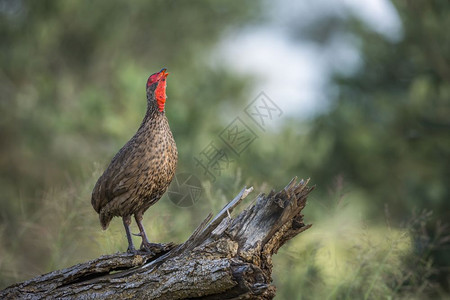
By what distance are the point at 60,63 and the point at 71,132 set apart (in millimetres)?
3568

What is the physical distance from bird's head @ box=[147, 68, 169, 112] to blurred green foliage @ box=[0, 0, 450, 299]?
0.95 metres

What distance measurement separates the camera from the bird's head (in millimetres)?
4527

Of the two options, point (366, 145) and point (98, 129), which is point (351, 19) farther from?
point (98, 129)

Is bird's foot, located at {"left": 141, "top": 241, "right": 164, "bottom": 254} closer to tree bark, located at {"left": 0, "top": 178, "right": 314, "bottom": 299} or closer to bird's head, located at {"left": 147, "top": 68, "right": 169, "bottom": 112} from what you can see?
tree bark, located at {"left": 0, "top": 178, "right": 314, "bottom": 299}

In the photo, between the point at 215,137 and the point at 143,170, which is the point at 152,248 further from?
the point at 215,137

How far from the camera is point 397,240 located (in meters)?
4.78

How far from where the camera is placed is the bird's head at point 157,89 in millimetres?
4527

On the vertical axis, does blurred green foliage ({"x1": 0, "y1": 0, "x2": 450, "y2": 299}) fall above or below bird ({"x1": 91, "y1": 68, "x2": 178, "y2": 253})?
above

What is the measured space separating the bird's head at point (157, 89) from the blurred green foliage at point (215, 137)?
95 cm

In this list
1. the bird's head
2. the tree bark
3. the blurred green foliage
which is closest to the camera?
the tree bark

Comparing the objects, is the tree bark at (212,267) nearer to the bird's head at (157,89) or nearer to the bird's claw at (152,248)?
the bird's claw at (152,248)

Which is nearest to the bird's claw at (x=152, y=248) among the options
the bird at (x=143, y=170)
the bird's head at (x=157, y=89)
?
the bird at (x=143, y=170)

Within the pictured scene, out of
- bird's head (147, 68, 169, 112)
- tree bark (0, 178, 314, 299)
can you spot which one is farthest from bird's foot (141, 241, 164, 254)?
bird's head (147, 68, 169, 112)

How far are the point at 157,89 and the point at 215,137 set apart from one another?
16.9 feet
